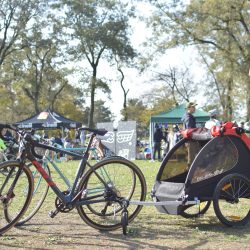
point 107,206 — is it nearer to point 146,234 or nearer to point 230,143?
point 146,234

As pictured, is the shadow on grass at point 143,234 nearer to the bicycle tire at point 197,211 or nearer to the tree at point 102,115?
the bicycle tire at point 197,211

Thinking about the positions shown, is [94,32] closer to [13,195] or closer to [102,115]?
[13,195]

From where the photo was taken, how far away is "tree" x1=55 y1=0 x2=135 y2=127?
137ft

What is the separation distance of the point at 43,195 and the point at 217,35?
89.2ft

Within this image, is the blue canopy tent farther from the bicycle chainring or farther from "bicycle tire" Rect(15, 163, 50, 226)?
the bicycle chainring

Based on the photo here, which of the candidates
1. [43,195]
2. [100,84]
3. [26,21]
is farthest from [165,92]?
[43,195]

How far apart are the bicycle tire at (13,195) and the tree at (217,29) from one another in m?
25.9

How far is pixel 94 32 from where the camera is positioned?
42.0 meters

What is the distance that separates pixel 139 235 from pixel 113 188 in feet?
2.14

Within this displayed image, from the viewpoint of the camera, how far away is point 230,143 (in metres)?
5.55

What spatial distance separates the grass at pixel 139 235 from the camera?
15.4 feet

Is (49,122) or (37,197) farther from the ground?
(49,122)

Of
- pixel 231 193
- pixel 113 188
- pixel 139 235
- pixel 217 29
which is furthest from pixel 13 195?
pixel 217 29

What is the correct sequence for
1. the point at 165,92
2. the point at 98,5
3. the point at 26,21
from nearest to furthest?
1. the point at 26,21
2. the point at 98,5
3. the point at 165,92
